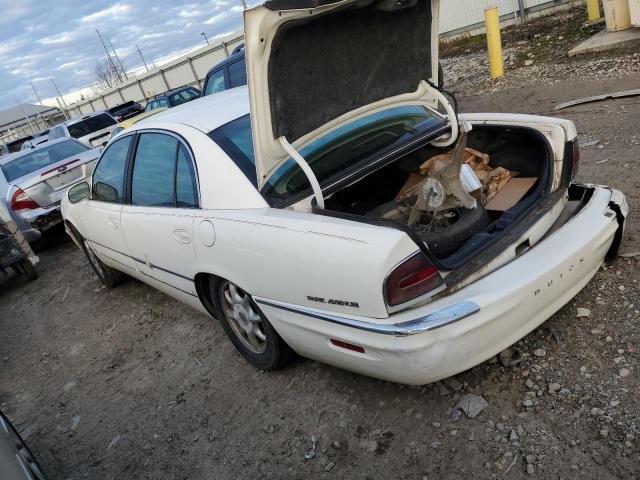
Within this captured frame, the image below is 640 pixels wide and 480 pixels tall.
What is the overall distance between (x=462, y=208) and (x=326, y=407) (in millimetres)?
1339

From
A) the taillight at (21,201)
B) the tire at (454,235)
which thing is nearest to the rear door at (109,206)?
the tire at (454,235)

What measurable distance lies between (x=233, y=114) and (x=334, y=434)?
77.9 inches

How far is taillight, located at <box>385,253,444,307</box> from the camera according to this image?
2139mm

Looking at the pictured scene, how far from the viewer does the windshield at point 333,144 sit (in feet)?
8.98

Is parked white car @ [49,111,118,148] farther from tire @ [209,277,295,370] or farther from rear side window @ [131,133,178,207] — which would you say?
tire @ [209,277,295,370]

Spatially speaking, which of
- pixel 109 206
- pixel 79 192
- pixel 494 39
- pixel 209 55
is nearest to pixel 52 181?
pixel 79 192

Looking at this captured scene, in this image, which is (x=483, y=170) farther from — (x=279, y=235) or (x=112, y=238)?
(x=112, y=238)

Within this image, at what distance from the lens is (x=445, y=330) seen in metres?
2.13

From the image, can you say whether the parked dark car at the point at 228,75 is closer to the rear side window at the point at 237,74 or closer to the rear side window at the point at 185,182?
the rear side window at the point at 237,74

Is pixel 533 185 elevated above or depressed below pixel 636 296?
above

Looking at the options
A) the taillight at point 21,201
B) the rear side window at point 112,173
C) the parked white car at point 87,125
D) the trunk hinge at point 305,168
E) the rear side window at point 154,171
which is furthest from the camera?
the parked white car at point 87,125

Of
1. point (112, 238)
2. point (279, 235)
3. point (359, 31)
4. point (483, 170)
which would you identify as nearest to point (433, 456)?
point (279, 235)

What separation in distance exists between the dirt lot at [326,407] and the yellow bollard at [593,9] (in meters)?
7.81

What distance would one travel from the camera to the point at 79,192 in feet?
15.4
